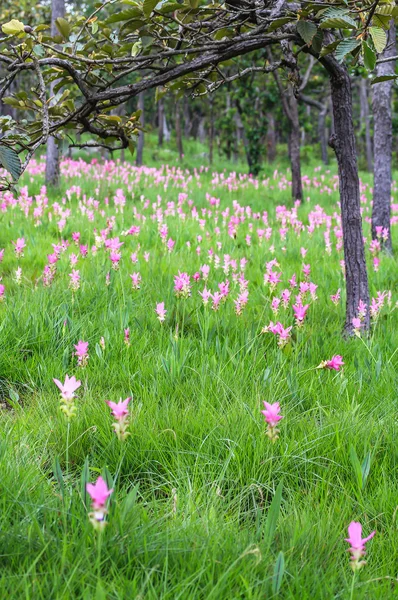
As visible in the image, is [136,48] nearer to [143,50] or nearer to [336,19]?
[143,50]

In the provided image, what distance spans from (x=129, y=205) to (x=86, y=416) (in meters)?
7.66

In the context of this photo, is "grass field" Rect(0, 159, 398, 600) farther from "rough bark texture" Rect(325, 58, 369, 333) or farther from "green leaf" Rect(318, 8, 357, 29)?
"green leaf" Rect(318, 8, 357, 29)

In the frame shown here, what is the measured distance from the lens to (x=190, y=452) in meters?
2.00

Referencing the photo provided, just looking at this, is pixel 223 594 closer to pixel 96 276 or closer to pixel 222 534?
pixel 222 534

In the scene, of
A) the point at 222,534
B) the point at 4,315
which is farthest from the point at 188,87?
the point at 222,534

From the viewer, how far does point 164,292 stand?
13.5 feet

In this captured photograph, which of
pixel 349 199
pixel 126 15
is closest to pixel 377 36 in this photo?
pixel 126 15

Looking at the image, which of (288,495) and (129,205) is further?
(129,205)

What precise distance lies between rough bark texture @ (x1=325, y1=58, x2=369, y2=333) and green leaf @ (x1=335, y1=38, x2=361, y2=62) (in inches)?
53.8

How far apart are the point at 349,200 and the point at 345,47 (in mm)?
1581

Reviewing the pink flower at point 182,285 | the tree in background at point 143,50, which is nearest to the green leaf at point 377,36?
the tree in background at point 143,50

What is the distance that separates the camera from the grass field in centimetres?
141

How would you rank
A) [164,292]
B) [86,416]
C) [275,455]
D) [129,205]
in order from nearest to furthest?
1. [275,455]
2. [86,416]
3. [164,292]
4. [129,205]

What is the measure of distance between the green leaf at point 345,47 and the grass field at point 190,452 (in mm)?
1384
